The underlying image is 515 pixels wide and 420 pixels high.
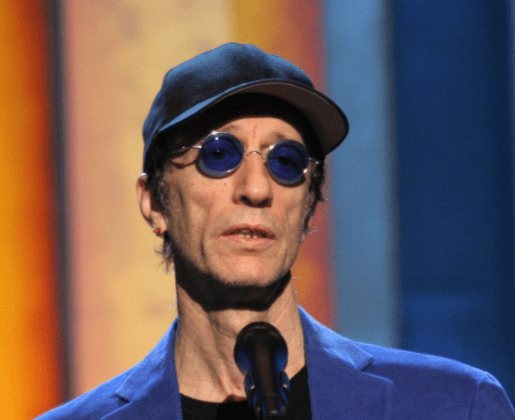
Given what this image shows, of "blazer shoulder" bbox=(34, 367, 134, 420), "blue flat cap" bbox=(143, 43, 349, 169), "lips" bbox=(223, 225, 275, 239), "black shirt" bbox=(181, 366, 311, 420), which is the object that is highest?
"blue flat cap" bbox=(143, 43, 349, 169)

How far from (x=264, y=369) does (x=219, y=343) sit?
745 mm

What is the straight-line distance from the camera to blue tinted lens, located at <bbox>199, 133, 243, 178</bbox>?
66.2 inches

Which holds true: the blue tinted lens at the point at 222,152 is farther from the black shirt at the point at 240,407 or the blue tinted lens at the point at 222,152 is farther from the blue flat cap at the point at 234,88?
the black shirt at the point at 240,407

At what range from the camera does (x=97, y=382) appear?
8.50ft

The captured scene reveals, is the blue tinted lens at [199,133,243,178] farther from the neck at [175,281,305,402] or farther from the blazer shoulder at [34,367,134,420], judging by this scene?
the blazer shoulder at [34,367,134,420]

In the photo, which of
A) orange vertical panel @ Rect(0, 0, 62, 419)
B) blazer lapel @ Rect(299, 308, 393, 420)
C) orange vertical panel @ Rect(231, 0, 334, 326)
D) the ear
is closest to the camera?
blazer lapel @ Rect(299, 308, 393, 420)

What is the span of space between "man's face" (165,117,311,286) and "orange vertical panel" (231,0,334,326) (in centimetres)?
90

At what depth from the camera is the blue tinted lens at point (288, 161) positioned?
5.57ft

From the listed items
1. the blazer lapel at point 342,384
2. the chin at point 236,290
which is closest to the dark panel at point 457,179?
the blazer lapel at point 342,384

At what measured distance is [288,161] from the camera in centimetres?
173

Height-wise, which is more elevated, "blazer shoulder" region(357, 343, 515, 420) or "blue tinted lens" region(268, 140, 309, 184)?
"blue tinted lens" region(268, 140, 309, 184)

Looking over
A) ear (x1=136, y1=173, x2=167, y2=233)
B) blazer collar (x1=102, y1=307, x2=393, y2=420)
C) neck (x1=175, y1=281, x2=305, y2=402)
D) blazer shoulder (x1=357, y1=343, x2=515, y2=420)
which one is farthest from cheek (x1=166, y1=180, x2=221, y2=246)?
blazer shoulder (x1=357, y1=343, x2=515, y2=420)

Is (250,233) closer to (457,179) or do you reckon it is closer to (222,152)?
(222,152)

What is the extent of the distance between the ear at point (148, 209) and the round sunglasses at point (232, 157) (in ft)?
1.03
